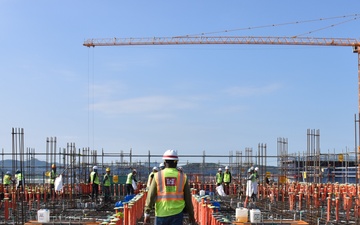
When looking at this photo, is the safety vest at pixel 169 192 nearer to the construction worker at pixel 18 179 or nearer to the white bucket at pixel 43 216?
the white bucket at pixel 43 216

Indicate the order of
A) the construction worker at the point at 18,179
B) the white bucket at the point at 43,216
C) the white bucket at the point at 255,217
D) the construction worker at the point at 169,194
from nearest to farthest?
the construction worker at the point at 169,194
the white bucket at the point at 255,217
the white bucket at the point at 43,216
the construction worker at the point at 18,179

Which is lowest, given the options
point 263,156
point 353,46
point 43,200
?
point 43,200

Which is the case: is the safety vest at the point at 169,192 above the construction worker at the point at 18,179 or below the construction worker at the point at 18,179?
above

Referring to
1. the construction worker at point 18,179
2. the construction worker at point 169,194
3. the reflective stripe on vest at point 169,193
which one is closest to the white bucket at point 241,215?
the construction worker at point 169,194

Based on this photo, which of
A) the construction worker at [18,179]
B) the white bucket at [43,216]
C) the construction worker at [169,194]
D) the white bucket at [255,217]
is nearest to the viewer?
the construction worker at [169,194]

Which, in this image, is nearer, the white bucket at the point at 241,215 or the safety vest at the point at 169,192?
the safety vest at the point at 169,192

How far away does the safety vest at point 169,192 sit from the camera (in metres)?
7.02

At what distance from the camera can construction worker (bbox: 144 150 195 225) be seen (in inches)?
276

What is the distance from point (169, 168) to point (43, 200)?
60.4 ft

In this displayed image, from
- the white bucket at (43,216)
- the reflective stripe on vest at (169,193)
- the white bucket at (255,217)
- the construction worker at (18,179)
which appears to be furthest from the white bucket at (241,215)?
the construction worker at (18,179)

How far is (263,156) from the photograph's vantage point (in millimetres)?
25984

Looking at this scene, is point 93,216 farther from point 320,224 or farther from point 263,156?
point 263,156

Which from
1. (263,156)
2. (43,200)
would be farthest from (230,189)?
(43,200)

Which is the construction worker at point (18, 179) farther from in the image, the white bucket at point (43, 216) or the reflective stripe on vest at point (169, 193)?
the reflective stripe on vest at point (169, 193)
